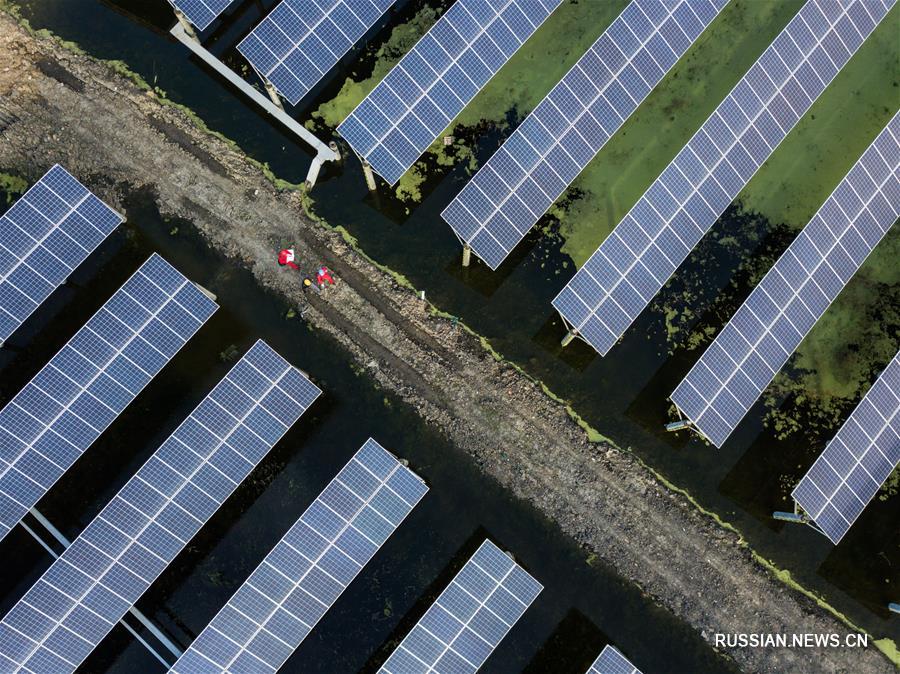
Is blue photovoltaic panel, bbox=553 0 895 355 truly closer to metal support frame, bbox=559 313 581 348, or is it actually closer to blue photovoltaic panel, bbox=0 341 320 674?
metal support frame, bbox=559 313 581 348

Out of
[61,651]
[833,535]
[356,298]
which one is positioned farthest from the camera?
[356,298]

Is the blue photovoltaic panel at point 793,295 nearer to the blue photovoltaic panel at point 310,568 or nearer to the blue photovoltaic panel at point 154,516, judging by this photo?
the blue photovoltaic panel at point 310,568

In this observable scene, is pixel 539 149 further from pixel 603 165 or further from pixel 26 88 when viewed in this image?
pixel 26 88

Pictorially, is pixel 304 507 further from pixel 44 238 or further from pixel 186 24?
pixel 186 24

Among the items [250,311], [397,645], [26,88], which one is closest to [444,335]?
[250,311]

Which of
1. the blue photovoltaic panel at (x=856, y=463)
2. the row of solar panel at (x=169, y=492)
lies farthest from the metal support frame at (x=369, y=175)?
the blue photovoltaic panel at (x=856, y=463)
